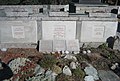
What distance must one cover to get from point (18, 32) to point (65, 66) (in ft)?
13.5

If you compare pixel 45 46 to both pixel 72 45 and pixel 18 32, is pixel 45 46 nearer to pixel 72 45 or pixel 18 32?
pixel 72 45

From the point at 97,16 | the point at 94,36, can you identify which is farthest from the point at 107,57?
the point at 97,16

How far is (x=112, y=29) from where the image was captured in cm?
1220

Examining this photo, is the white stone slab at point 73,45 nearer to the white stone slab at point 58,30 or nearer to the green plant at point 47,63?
the white stone slab at point 58,30

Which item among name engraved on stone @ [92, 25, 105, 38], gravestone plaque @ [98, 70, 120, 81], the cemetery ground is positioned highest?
name engraved on stone @ [92, 25, 105, 38]

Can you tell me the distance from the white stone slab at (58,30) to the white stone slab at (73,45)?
286 millimetres

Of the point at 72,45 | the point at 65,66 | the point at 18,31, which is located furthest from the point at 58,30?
the point at 65,66

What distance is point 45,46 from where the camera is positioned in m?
11.7

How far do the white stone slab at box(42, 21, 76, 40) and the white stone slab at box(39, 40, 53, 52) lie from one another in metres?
0.28

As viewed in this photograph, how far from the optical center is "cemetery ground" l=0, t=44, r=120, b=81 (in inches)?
332

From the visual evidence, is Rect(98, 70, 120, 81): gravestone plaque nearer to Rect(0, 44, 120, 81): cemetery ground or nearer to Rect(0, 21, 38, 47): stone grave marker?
Rect(0, 44, 120, 81): cemetery ground

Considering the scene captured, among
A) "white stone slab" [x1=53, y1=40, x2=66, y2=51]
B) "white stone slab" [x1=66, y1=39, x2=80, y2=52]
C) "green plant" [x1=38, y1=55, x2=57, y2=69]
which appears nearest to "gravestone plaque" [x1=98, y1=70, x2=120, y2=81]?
"green plant" [x1=38, y1=55, x2=57, y2=69]

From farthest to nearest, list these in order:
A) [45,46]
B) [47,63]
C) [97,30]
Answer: [97,30] → [45,46] → [47,63]

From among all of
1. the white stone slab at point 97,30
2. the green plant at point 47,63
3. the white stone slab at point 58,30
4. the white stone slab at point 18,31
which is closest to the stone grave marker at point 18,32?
the white stone slab at point 18,31
